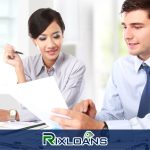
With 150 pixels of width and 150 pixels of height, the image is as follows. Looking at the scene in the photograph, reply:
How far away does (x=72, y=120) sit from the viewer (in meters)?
0.76

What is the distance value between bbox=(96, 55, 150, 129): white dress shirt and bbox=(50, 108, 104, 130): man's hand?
294mm

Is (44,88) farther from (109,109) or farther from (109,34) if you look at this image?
(109,34)

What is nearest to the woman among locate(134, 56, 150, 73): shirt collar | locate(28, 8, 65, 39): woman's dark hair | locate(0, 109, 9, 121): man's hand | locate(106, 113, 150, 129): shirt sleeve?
locate(28, 8, 65, 39): woman's dark hair

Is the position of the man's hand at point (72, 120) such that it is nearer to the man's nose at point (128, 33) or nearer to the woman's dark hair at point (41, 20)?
the man's nose at point (128, 33)

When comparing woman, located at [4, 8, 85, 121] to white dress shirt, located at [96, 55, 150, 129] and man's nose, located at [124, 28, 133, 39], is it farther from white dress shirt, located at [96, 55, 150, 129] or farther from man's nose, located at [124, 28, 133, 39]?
man's nose, located at [124, 28, 133, 39]

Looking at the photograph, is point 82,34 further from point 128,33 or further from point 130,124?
point 130,124

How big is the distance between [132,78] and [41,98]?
15.6 inches

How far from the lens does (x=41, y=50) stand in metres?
1.21

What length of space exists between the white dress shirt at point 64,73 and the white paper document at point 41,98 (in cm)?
35

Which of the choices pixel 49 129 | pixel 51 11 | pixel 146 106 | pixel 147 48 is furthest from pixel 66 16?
pixel 49 129

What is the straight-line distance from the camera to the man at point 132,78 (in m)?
1.00

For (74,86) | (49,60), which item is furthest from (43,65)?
(74,86)

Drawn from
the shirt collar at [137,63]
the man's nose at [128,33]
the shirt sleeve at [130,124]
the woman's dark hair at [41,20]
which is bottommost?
the shirt sleeve at [130,124]

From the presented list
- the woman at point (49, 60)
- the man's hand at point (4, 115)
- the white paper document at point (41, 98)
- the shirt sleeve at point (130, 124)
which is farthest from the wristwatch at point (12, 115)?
the shirt sleeve at point (130, 124)
